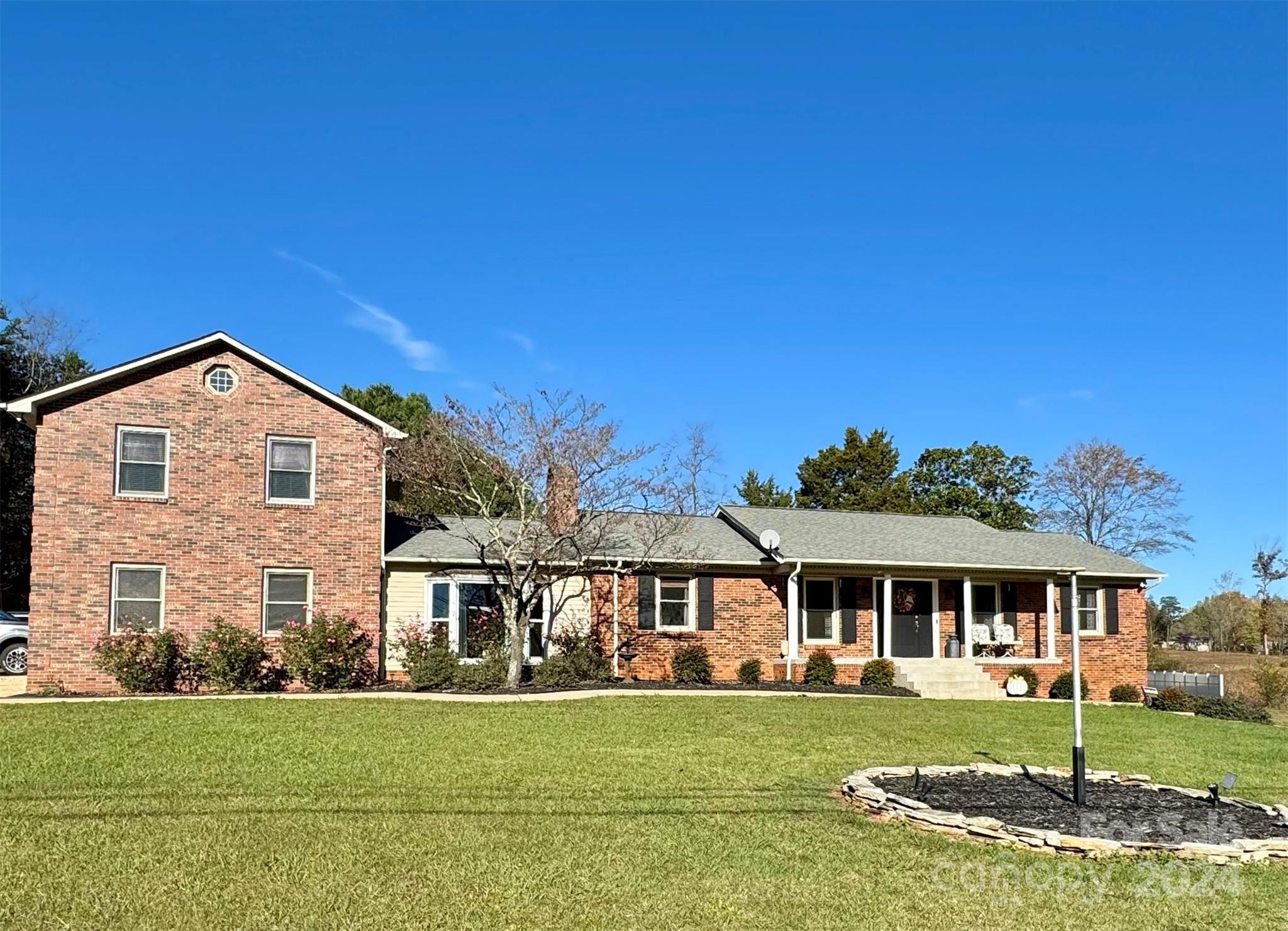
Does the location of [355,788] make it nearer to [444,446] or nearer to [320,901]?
[320,901]

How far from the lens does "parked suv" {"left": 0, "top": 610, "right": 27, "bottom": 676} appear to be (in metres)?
22.7

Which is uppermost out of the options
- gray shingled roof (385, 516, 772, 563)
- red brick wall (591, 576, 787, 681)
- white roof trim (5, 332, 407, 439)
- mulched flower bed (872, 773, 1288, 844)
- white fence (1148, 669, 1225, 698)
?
white roof trim (5, 332, 407, 439)

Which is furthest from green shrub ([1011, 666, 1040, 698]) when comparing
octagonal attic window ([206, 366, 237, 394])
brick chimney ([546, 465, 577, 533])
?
octagonal attic window ([206, 366, 237, 394])

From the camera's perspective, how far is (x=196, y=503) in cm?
2027

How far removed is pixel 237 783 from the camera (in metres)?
10.2

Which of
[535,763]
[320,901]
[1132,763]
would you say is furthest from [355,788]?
[1132,763]

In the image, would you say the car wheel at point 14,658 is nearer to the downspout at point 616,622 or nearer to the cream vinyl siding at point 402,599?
the cream vinyl siding at point 402,599

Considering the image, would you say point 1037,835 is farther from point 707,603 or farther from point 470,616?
point 470,616

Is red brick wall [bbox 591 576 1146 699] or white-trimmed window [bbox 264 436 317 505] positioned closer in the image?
white-trimmed window [bbox 264 436 317 505]

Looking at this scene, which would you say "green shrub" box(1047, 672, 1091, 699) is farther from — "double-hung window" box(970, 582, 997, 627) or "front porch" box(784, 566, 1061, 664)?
"double-hung window" box(970, 582, 997, 627)

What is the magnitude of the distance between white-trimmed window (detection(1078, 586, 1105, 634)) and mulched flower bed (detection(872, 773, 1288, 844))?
15.1 metres

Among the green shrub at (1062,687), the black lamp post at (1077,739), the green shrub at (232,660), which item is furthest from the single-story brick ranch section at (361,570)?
the black lamp post at (1077,739)

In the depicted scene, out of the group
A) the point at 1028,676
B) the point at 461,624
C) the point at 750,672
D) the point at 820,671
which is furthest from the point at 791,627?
the point at 461,624

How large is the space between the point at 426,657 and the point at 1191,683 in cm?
1960
